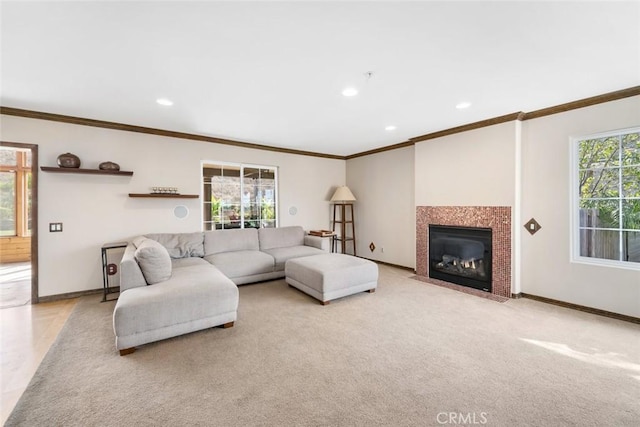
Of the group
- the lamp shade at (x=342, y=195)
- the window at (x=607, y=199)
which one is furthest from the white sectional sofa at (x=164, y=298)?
the window at (x=607, y=199)

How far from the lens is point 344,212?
6348 millimetres

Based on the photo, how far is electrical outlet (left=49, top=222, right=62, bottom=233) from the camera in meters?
3.60

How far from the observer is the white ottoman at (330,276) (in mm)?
3430

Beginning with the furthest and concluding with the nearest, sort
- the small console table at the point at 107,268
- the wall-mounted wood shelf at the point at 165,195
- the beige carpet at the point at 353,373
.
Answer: the wall-mounted wood shelf at the point at 165,195 < the small console table at the point at 107,268 < the beige carpet at the point at 353,373

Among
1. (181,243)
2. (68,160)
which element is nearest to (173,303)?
(181,243)

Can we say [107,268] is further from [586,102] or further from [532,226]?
[586,102]

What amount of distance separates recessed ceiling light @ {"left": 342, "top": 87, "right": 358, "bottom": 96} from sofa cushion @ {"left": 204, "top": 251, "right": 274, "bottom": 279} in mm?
2801

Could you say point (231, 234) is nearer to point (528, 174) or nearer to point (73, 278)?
point (73, 278)

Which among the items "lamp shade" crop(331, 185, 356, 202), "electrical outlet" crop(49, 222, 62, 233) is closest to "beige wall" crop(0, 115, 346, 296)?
"electrical outlet" crop(49, 222, 62, 233)

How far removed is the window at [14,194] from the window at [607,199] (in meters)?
10.7

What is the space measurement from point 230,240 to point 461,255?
12.6 ft

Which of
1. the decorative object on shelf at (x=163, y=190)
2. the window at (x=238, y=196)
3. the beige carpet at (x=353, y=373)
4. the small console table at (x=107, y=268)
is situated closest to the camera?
the beige carpet at (x=353, y=373)

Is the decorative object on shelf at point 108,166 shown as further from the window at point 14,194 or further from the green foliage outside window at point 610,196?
the green foliage outside window at point 610,196

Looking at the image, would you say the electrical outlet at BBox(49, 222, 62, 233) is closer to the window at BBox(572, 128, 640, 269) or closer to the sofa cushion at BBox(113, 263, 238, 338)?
the sofa cushion at BBox(113, 263, 238, 338)
